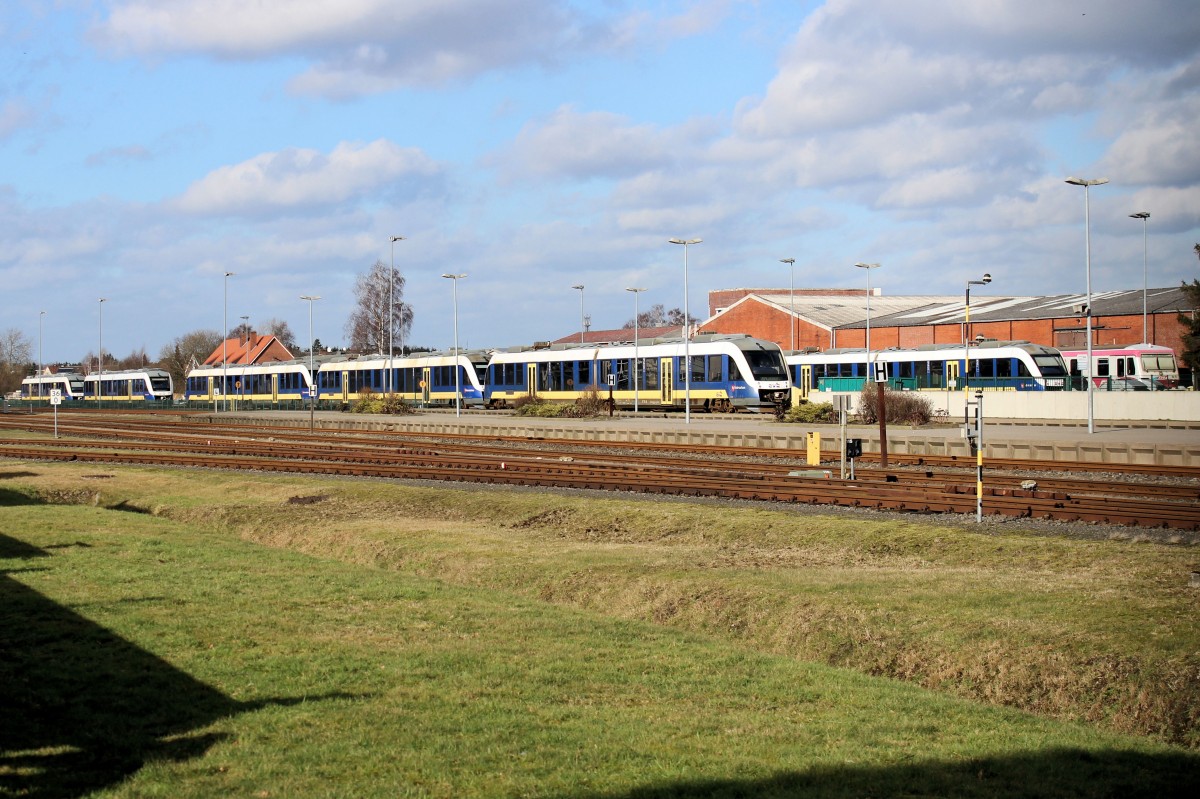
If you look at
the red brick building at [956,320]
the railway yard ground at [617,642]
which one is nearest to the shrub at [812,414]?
the railway yard ground at [617,642]

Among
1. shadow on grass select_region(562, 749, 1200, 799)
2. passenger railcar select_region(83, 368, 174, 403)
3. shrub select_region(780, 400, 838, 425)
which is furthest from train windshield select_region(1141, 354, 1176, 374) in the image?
passenger railcar select_region(83, 368, 174, 403)

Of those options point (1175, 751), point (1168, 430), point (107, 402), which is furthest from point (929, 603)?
Answer: point (107, 402)

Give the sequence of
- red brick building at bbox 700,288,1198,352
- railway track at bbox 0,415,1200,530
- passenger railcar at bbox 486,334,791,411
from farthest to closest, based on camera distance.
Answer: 1. red brick building at bbox 700,288,1198,352
2. passenger railcar at bbox 486,334,791,411
3. railway track at bbox 0,415,1200,530

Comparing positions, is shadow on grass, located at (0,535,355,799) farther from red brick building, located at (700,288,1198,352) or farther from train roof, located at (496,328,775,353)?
red brick building, located at (700,288,1198,352)

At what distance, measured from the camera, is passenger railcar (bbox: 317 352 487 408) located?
217 feet

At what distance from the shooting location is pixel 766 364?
52.3 metres

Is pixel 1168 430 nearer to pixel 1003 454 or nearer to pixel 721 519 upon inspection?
pixel 1003 454

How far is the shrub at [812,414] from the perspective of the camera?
44741mm

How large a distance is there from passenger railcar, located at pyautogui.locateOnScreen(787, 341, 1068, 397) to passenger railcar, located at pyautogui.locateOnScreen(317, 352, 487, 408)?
1929 cm

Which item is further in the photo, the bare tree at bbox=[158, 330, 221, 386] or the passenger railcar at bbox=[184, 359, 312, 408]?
the bare tree at bbox=[158, 330, 221, 386]

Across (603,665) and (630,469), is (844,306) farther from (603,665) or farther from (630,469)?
(603,665)

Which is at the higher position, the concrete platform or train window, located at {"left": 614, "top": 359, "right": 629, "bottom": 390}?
train window, located at {"left": 614, "top": 359, "right": 629, "bottom": 390}

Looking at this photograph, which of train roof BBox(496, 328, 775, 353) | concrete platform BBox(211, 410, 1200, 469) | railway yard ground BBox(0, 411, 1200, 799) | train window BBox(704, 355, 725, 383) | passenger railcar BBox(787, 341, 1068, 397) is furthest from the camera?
train window BBox(704, 355, 725, 383)

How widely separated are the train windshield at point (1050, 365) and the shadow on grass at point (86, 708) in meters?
45.4
